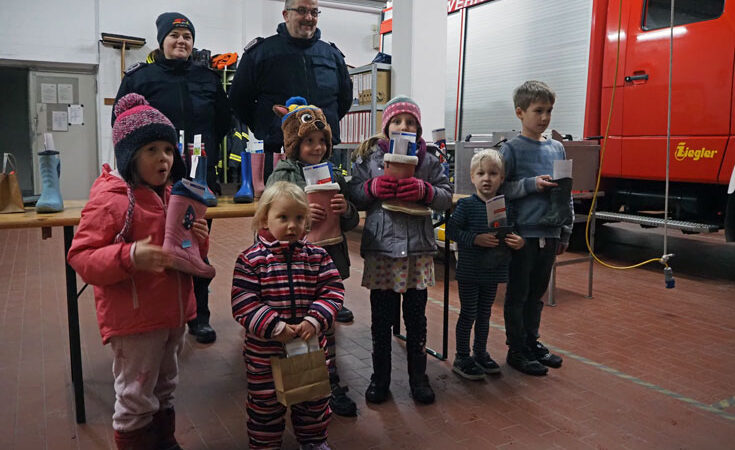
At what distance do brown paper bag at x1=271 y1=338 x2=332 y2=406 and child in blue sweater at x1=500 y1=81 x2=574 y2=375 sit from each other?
4.53ft

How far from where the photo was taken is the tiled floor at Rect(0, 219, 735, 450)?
7.95 ft

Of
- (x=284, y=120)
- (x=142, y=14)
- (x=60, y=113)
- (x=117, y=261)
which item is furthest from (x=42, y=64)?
(x=117, y=261)

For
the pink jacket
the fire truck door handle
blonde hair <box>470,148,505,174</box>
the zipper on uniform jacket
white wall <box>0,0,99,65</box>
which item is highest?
white wall <box>0,0,99,65</box>

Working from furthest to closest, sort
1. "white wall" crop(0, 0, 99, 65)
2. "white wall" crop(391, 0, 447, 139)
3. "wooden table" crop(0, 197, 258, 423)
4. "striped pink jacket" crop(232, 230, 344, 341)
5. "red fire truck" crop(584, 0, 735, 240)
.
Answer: "white wall" crop(0, 0, 99, 65) < "white wall" crop(391, 0, 447, 139) < "red fire truck" crop(584, 0, 735, 240) < "wooden table" crop(0, 197, 258, 423) < "striped pink jacket" crop(232, 230, 344, 341)

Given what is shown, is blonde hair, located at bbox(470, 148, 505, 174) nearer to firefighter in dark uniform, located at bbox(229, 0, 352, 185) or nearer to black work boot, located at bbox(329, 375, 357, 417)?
firefighter in dark uniform, located at bbox(229, 0, 352, 185)

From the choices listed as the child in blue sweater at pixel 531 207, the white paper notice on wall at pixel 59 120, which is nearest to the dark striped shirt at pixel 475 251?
the child in blue sweater at pixel 531 207

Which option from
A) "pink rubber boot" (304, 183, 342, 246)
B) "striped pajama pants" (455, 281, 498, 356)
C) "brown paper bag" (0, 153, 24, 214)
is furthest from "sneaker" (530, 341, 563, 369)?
"brown paper bag" (0, 153, 24, 214)

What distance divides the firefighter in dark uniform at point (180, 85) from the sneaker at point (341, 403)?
4.68 ft

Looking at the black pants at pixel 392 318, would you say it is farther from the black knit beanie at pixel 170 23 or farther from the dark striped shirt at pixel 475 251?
the black knit beanie at pixel 170 23

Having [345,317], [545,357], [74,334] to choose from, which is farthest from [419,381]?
[74,334]

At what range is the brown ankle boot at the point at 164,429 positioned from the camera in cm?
212

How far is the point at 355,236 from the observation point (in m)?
8.08

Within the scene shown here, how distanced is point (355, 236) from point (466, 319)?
16.9ft

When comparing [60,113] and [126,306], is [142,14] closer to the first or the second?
[60,113]
